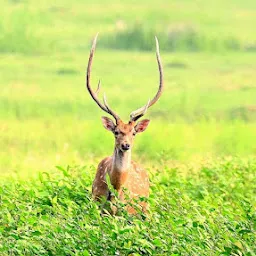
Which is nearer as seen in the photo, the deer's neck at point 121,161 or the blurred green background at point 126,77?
the deer's neck at point 121,161

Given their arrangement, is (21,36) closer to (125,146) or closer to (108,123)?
(108,123)

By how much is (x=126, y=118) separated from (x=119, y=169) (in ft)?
26.3

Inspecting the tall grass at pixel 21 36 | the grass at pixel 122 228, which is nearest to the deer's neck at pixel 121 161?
the grass at pixel 122 228

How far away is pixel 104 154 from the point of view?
13.6 meters

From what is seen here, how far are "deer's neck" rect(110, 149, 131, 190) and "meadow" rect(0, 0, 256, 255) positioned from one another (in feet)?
0.87

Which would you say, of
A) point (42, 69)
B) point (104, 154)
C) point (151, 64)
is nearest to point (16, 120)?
point (104, 154)

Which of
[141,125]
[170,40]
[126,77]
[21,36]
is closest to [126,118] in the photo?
[126,77]

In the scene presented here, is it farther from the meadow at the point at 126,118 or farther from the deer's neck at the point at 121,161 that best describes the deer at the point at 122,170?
the meadow at the point at 126,118

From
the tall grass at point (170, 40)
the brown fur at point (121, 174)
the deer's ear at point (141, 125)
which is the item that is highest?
the deer's ear at point (141, 125)

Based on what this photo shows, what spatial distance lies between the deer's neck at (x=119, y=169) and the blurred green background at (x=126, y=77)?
1788 mm

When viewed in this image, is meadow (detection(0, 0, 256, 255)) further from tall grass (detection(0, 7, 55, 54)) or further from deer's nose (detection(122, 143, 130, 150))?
deer's nose (detection(122, 143, 130, 150))

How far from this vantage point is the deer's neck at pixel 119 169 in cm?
855

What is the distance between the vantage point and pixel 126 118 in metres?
16.6

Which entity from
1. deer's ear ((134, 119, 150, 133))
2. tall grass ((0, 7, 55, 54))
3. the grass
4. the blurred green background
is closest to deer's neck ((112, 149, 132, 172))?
the grass
